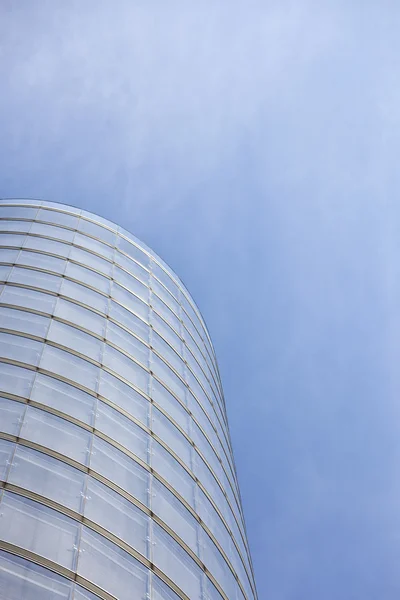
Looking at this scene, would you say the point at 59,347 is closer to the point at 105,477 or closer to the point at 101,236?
the point at 105,477

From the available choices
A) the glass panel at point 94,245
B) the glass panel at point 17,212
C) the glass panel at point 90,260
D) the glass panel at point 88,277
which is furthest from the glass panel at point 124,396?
the glass panel at point 17,212

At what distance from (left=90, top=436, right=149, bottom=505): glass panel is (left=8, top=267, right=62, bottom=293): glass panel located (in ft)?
23.4

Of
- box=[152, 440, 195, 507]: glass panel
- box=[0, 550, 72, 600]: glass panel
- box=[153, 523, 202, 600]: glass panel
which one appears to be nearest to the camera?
box=[0, 550, 72, 600]: glass panel

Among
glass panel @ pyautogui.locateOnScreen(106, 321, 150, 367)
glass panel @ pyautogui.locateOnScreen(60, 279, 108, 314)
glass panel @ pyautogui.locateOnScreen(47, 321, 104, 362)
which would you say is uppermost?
glass panel @ pyautogui.locateOnScreen(60, 279, 108, 314)

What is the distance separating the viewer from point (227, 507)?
19438 millimetres

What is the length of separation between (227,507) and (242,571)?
202cm

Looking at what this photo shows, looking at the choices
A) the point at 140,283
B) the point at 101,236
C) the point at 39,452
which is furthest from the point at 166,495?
the point at 101,236

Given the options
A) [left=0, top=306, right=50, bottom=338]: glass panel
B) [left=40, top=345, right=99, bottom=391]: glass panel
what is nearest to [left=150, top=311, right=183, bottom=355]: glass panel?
[left=0, top=306, right=50, bottom=338]: glass panel

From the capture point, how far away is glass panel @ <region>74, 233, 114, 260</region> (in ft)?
81.8

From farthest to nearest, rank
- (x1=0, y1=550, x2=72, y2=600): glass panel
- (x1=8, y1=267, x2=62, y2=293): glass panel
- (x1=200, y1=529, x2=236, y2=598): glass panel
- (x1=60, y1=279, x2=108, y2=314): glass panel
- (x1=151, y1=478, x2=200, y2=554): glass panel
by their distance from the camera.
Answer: (x1=60, y1=279, x2=108, y2=314): glass panel < (x1=8, y1=267, x2=62, y2=293): glass panel < (x1=200, y1=529, x2=236, y2=598): glass panel < (x1=151, y1=478, x2=200, y2=554): glass panel < (x1=0, y1=550, x2=72, y2=600): glass panel

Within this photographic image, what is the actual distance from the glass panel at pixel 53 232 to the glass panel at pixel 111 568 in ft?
47.0

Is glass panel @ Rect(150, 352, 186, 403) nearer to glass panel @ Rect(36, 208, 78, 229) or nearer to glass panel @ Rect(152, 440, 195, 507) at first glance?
glass panel @ Rect(152, 440, 195, 507)

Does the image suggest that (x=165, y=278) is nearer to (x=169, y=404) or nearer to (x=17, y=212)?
(x=17, y=212)

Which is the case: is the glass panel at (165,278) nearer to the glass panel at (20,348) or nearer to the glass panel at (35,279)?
the glass panel at (35,279)
